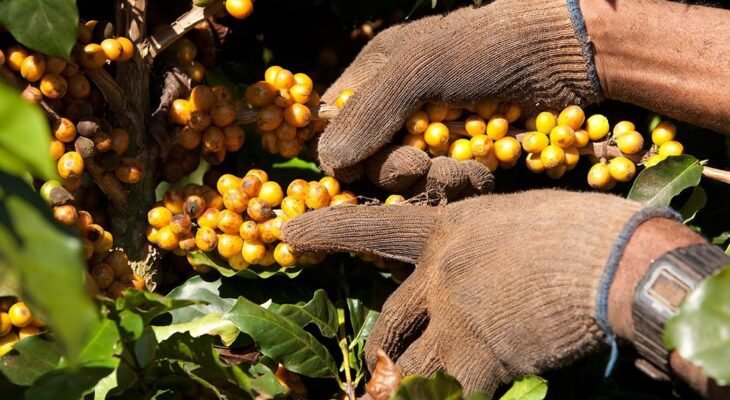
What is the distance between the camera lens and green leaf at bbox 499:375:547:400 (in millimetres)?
2152

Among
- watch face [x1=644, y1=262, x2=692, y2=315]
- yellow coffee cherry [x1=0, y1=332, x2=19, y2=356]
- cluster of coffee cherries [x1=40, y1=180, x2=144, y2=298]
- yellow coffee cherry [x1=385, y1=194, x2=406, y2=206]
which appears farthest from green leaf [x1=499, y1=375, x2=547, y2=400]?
yellow coffee cherry [x1=0, y1=332, x2=19, y2=356]

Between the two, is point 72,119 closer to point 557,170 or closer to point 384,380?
point 384,380

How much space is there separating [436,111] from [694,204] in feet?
2.94

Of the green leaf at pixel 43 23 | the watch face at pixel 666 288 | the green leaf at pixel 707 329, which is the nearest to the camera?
the green leaf at pixel 707 329

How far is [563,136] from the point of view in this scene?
2.52m

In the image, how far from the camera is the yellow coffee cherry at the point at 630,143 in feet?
8.27

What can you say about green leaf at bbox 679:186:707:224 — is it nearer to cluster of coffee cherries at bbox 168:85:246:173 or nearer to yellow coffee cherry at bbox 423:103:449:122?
yellow coffee cherry at bbox 423:103:449:122

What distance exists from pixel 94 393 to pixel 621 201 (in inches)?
61.4

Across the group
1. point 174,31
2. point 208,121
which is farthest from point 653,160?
point 174,31

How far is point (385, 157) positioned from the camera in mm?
2561

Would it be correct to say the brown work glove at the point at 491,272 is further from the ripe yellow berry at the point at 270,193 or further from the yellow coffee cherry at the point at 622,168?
the yellow coffee cherry at the point at 622,168

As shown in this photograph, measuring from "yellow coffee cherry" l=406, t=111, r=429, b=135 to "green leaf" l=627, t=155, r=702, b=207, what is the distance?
0.68 meters

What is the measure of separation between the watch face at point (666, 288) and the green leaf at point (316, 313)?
1055mm

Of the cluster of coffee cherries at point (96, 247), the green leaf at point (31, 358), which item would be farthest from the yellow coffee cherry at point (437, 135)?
the green leaf at point (31, 358)
